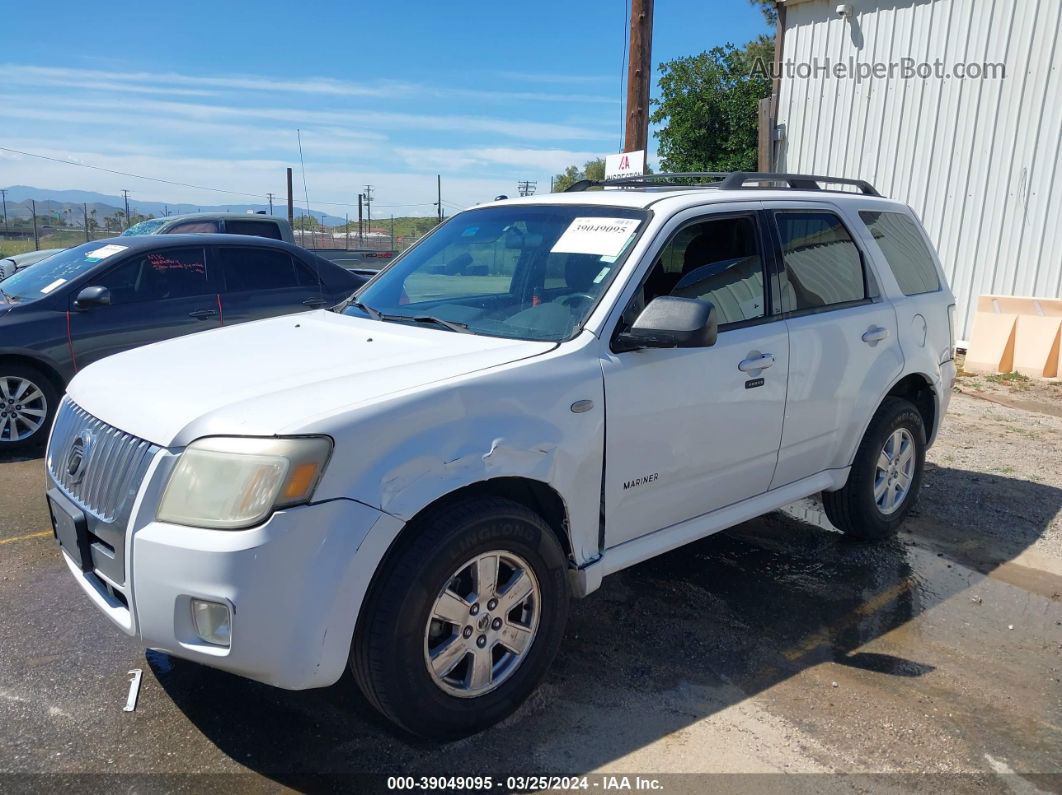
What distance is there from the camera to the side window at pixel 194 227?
12219 millimetres

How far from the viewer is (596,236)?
3.69m

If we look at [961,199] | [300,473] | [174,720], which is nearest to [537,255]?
[300,473]

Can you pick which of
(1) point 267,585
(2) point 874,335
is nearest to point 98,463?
(1) point 267,585

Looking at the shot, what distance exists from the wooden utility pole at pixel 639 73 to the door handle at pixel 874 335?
733cm

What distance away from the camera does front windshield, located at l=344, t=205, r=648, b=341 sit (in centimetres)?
350

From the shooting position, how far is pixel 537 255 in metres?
3.81

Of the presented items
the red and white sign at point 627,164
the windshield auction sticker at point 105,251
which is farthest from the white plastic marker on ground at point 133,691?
the red and white sign at point 627,164

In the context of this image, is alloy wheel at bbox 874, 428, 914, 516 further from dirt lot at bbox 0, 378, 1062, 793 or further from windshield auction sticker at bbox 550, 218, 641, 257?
windshield auction sticker at bbox 550, 218, 641, 257

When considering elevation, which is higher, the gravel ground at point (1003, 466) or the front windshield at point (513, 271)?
the front windshield at point (513, 271)

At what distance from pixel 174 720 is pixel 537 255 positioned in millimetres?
2337

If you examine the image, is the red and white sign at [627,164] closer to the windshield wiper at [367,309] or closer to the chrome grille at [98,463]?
the windshield wiper at [367,309]

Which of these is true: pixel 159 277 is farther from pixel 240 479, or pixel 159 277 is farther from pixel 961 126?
pixel 961 126

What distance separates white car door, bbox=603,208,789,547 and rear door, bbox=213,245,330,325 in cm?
493

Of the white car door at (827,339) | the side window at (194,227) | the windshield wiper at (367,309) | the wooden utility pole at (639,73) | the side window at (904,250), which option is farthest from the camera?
the side window at (194,227)
